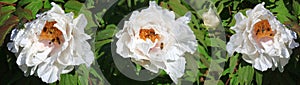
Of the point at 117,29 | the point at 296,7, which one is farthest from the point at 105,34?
the point at 296,7

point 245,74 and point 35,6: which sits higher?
point 35,6

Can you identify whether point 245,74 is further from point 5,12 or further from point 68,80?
point 5,12

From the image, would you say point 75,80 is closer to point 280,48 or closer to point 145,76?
point 145,76

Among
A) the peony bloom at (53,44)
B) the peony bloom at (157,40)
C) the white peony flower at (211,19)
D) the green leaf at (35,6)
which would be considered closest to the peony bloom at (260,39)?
the white peony flower at (211,19)

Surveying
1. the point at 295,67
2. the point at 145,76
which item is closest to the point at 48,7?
the point at 145,76

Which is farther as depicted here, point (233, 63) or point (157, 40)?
point (233, 63)

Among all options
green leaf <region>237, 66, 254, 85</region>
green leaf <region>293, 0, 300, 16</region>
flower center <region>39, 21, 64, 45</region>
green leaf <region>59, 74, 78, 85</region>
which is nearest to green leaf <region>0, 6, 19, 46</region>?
flower center <region>39, 21, 64, 45</region>

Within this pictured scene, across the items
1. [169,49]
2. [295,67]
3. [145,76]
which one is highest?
[169,49]
